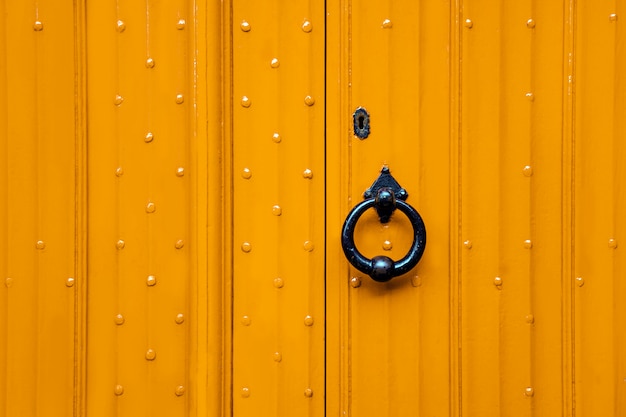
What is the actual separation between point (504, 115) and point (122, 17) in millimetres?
641

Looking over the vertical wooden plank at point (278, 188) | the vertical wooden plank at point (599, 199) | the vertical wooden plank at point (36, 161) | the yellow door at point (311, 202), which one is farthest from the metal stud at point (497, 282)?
the vertical wooden plank at point (36, 161)

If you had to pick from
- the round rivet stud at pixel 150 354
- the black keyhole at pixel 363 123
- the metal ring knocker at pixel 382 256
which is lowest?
the round rivet stud at pixel 150 354

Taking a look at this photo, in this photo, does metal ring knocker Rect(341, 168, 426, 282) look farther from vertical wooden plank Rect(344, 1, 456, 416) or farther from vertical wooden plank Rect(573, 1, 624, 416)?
vertical wooden plank Rect(573, 1, 624, 416)

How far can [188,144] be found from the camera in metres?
1.02

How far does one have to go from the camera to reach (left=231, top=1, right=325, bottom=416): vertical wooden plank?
3.35ft

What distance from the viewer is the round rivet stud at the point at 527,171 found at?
1.01 meters

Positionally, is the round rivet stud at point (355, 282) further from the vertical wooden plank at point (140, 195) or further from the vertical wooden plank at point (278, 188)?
the vertical wooden plank at point (140, 195)

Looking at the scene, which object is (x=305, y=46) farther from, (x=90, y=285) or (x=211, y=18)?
(x=90, y=285)

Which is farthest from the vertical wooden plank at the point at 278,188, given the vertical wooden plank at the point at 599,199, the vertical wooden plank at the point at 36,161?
the vertical wooden plank at the point at 599,199

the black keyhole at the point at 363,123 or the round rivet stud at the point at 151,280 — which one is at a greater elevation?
the black keyhole at the point at 363,123

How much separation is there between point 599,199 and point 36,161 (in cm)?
91

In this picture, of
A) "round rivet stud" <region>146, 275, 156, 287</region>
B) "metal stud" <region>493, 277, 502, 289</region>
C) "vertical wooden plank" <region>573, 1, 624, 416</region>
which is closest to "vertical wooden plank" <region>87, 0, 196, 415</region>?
"round rivet stud" <region>146, 275, 156, 287</region>

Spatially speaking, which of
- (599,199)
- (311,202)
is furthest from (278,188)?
(599,199)

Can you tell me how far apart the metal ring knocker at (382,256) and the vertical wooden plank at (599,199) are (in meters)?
0.27
